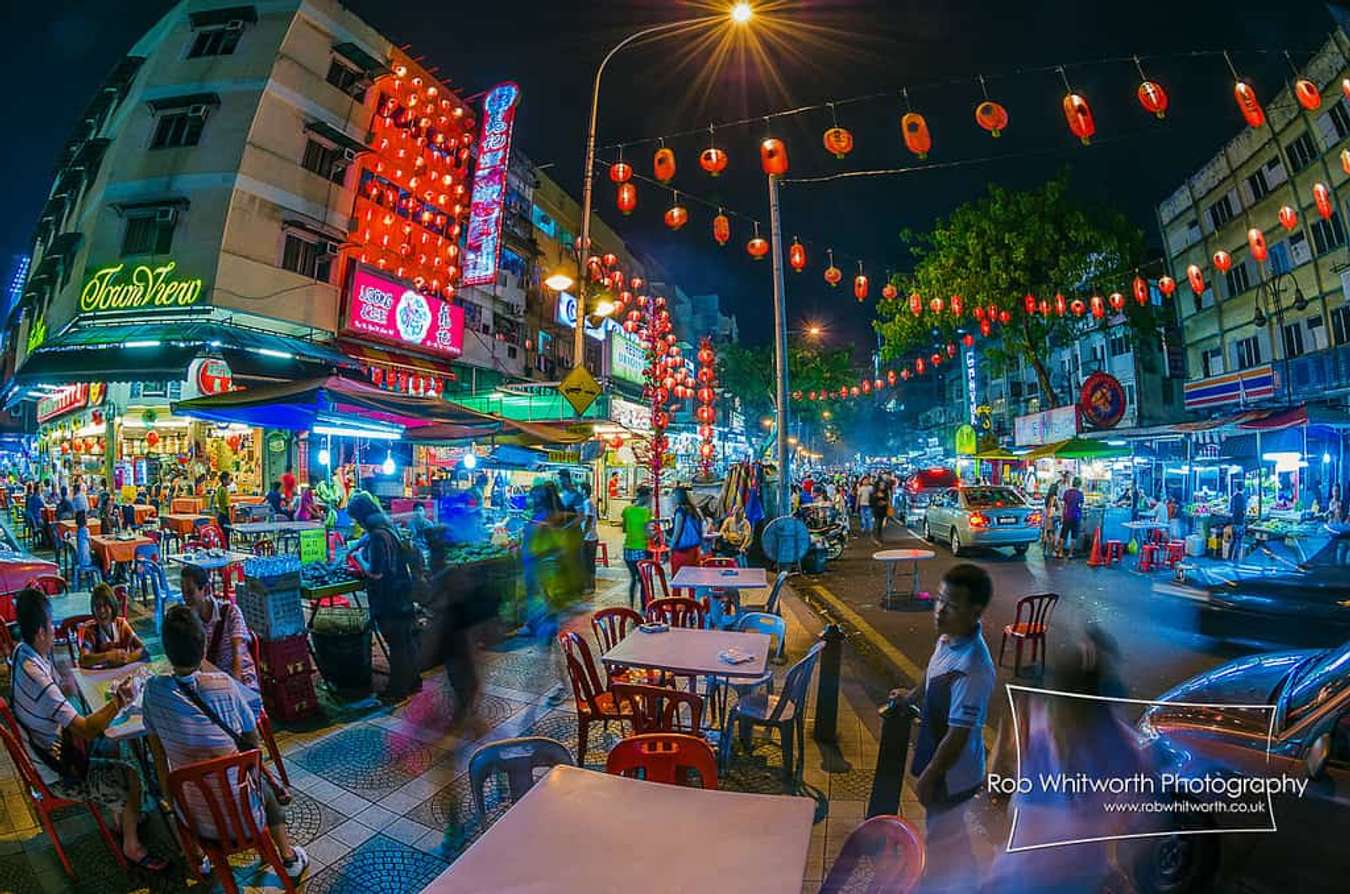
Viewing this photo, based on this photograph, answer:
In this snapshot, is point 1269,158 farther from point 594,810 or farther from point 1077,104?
point 594,810

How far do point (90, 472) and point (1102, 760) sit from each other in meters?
28.6

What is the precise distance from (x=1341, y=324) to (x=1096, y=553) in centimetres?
1543

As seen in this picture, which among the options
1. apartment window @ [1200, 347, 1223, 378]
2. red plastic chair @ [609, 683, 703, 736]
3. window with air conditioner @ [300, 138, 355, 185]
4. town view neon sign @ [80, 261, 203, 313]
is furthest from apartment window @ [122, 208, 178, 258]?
apartment window @ [1200, 347, 1223, 378]

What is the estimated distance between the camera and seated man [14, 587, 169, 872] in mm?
3666

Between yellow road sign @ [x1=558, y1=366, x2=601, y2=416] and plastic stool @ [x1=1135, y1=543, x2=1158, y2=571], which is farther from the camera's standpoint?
plastic stool @ [x1=1135, y1=543, x2=1158, y2=571]

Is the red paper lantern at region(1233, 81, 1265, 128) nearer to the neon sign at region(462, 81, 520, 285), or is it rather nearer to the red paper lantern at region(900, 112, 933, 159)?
the red paper lantern at region(900, 112, 933, 159)

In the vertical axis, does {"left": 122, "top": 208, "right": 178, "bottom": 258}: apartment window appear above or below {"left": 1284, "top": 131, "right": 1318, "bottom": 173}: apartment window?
below

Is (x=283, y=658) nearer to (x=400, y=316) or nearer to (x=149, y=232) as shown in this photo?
(x=400, y=316)

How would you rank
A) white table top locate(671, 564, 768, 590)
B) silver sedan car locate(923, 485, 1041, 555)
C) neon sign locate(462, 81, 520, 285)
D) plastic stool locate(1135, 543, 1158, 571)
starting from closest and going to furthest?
white table top locate(671, 564, 768, 590) < plastic stool locate(1135, 543, 1158, 571) < silver sedan car locate(923, 485, 1041, 555) < neon sign locate(462, 81, 520, 285)

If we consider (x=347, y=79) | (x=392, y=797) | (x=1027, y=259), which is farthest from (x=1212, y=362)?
(x=347, y=79)

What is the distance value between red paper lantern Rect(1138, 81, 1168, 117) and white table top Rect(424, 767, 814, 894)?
37.7 feet

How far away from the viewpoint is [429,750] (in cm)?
520

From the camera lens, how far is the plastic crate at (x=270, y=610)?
5594 mm

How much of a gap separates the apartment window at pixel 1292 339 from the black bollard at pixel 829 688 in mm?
28240
